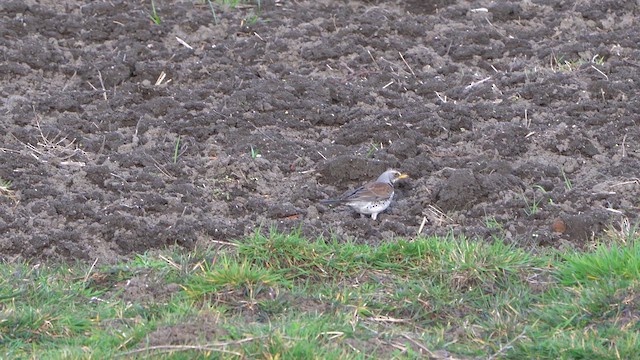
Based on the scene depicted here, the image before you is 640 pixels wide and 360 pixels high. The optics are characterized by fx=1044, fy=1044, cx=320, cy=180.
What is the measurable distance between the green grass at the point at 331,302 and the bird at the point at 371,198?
1.86 feet

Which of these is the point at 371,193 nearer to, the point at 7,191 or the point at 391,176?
the point at 391,176

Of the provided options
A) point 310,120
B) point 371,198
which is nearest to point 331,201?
point 371,198

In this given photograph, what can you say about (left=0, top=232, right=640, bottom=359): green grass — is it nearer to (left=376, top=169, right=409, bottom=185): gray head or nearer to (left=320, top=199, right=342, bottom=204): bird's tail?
(left=320, top=199, right=342, bottom=204): bird's tail

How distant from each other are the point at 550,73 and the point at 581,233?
2.49m

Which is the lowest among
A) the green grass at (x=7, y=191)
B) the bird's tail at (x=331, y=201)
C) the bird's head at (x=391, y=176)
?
the bird's tail at (x=331, y=201)

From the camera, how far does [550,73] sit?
9047mm

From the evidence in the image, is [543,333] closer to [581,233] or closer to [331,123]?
[581,233]

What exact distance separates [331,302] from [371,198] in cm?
146

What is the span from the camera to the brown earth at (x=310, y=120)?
7273 mm

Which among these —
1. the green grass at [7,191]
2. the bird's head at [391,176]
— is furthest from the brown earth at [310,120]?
the bird's head at [391,176]

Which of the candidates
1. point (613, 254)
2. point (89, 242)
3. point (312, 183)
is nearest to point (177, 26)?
point (312, 183)

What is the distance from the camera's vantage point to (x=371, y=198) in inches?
292

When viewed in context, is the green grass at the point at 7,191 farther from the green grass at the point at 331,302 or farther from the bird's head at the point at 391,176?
the bird's head at the point at 391,176

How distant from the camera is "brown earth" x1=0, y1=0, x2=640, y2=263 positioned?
23.9ft
